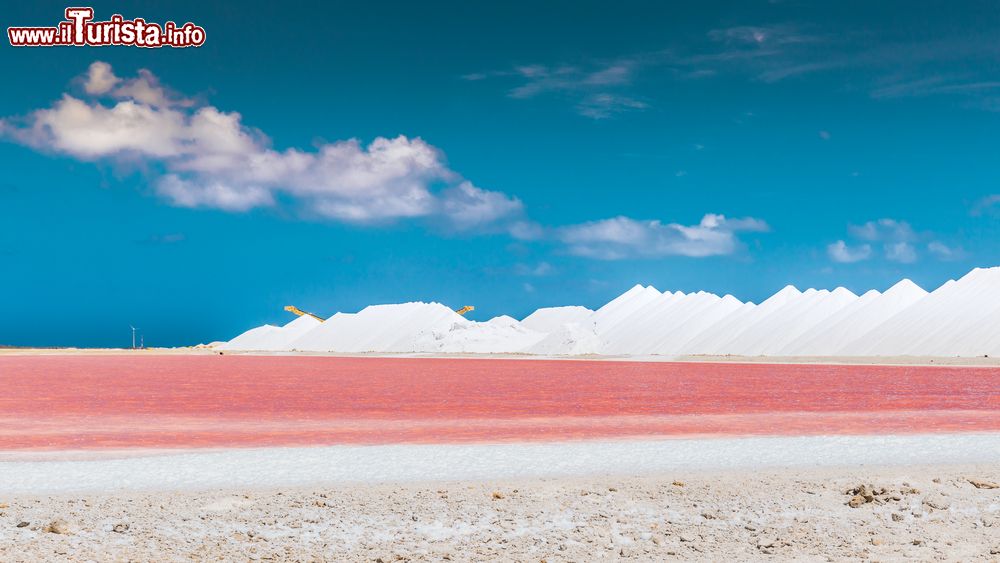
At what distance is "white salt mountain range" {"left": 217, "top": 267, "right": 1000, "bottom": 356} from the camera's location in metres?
68.4

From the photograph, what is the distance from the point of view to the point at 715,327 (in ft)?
292

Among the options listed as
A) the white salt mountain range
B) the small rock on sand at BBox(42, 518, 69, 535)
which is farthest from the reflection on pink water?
the white salt mountain range

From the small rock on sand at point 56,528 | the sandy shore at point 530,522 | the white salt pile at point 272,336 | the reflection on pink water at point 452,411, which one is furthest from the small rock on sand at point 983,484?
the white salt pile at point 272,336

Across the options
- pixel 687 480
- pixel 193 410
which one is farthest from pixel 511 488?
pixel 193 410

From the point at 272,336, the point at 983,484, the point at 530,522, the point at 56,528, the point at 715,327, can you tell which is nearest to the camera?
the point at 56,528

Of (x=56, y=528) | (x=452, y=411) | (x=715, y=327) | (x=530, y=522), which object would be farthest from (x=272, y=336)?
(x=530, y=522)

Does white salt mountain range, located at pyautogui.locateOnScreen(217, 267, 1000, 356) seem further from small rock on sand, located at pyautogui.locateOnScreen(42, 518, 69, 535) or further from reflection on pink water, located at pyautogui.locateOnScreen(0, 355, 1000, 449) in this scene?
small rock on sand, located at pyautogui.locateOnScreen(42, 518, 69, 535)

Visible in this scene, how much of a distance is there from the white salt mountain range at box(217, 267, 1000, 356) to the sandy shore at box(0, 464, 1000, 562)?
59.7 metres

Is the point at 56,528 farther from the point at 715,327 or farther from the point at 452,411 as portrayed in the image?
the point at 715,327

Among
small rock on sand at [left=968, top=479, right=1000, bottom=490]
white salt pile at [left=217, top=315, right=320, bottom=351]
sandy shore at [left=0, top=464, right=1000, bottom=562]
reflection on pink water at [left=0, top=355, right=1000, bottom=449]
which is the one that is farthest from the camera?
white salt pile at [left=217, top=315, right=320, bottom=351]

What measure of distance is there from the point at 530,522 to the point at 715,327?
83977 millimetres

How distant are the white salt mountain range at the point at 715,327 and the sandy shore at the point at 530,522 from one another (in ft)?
196

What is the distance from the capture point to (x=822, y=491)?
859cm

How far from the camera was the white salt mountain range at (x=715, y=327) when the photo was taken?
225 feet
